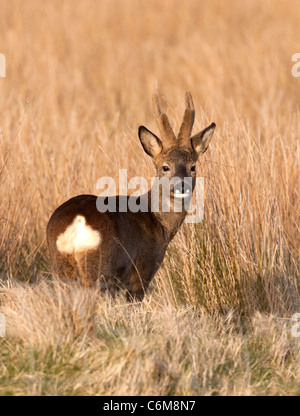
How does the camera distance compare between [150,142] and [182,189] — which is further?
[150,142]

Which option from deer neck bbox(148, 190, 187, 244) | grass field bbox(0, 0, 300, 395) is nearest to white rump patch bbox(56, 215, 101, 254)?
grass field bbox(0, 0, 300, 395)

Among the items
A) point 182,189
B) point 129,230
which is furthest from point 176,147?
point 129,230

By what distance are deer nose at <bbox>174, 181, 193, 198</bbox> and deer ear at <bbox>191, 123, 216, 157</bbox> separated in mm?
438

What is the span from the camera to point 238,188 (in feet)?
20.5

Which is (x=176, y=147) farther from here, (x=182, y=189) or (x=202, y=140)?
(x=182, y=189)

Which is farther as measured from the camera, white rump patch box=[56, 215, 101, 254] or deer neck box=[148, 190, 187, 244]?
deer neck box=[148, 190, 187, 244]

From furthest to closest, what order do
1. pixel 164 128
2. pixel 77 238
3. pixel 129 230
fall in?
pixel 164 128, pixel 129 230, pixel 77 238

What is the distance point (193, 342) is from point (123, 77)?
29.4 feet

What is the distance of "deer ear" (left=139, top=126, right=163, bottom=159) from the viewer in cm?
594

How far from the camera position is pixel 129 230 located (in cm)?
552

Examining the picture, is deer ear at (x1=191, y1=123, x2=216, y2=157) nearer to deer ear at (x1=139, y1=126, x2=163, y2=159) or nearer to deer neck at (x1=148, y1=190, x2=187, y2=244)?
deer ear at (x1=139, y1=126, x2=163, y2=159)

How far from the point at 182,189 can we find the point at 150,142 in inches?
22.2
